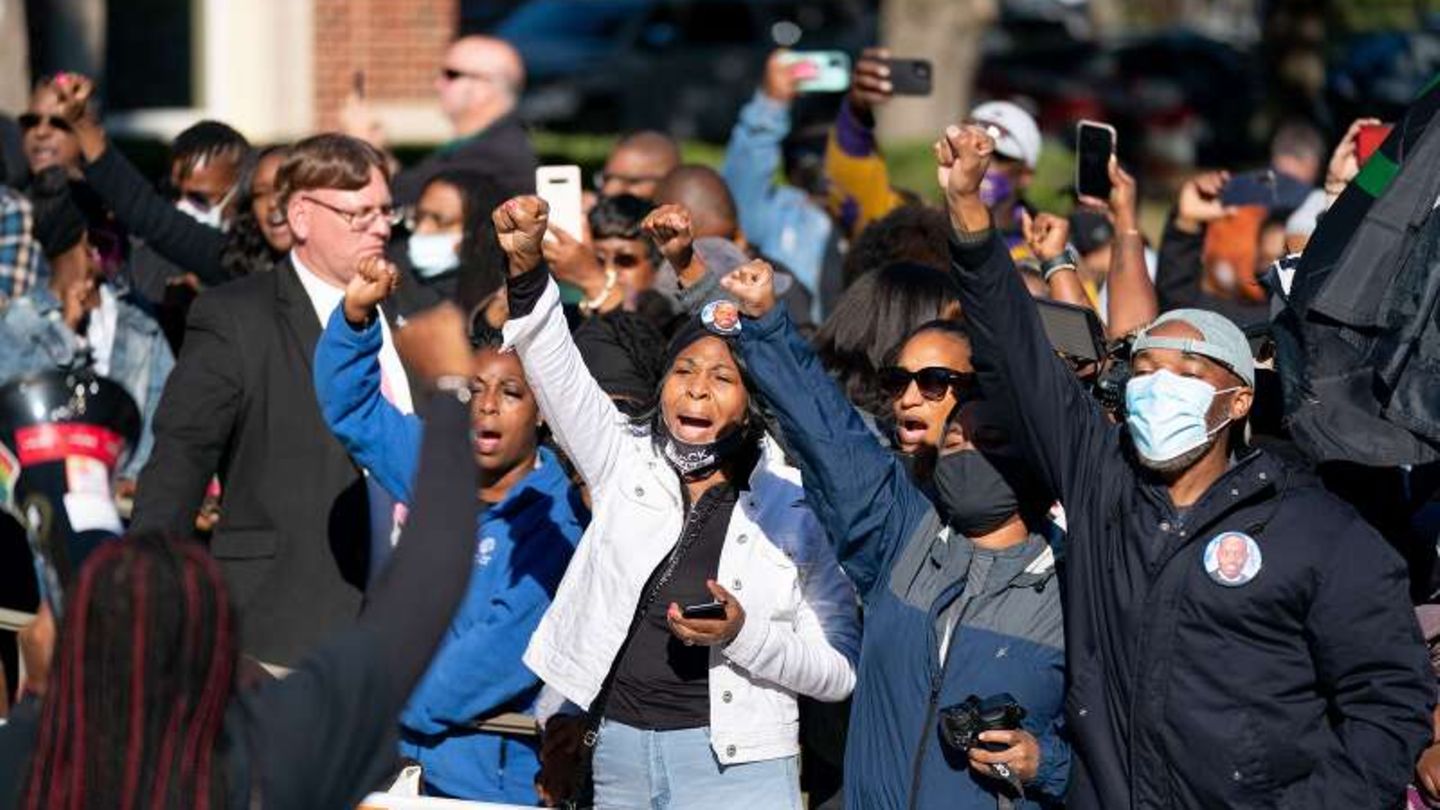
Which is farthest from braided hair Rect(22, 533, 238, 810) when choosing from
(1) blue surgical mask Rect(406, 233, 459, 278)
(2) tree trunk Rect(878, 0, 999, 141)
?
(2) tree trunk Rect(878, 0, 999, 141)

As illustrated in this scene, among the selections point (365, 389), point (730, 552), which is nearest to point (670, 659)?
point (730, 552)

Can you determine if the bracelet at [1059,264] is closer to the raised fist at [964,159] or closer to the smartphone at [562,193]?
the smartphone at [562,193]

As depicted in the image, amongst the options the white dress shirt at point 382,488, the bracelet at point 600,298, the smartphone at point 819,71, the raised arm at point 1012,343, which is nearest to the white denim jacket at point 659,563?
the white dress shirt at point 382,488

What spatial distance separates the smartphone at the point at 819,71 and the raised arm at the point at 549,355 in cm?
399

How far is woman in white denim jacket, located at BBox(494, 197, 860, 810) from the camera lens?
5.22 meters

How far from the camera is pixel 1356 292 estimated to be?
4.79 meters

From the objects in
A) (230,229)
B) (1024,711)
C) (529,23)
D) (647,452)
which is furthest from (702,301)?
(529,23)

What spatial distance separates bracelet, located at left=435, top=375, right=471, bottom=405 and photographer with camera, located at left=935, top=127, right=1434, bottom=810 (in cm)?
158

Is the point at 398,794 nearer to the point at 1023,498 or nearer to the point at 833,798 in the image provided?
the point at 833,798

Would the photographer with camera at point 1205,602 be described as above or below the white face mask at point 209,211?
above

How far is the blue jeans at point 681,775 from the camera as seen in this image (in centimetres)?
524

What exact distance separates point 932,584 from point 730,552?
538 mm

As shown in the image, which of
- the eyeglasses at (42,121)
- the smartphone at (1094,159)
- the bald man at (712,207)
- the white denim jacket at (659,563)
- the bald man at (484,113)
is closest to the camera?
the white denim jacket at (659,563)

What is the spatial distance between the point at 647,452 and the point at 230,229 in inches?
101
